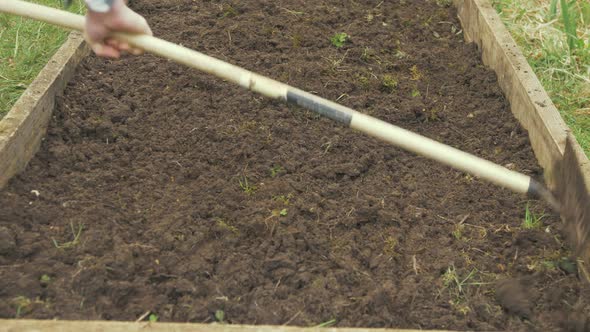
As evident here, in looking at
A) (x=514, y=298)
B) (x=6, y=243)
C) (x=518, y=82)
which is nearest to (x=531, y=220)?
(x=514, y=298)

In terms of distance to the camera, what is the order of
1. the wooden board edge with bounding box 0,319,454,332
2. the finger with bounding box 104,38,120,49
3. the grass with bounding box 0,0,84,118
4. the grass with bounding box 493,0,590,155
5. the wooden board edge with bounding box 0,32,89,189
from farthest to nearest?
the grass with bounding box 493,0,590,155 < the grass with bounding box 0,0,84,118 < the wooden board edge with bounding box 0,32,89,189 < the finger with bounding box 104,38,120,49 < the wooden board edge with bounding box 0,319,454,332

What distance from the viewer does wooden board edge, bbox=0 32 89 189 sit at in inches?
110

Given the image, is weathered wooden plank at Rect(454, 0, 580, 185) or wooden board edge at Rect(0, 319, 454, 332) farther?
weathered wooden plank at Rect(454, 0, 580, 185)

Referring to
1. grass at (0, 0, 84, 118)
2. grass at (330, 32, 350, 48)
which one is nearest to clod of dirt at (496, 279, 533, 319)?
Answer: grass at (330, 32, 350, 48)

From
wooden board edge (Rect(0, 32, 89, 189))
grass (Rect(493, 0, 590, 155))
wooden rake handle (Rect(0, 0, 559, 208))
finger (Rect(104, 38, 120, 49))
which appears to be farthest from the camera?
grass (Rect(493, 0, 590, 155))

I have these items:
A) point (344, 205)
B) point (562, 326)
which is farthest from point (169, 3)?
point (562, 326)

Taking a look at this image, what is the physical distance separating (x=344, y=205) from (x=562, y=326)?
998 millimetres

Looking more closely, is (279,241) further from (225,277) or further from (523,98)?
(523,98)

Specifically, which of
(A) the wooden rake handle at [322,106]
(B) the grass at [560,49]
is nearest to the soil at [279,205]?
(A) the wooden rake handle at [322,106]

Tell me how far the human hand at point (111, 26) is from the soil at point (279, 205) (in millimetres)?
655

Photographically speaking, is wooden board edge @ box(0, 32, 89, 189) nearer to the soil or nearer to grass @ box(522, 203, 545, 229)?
the soil

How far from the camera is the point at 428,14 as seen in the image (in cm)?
464

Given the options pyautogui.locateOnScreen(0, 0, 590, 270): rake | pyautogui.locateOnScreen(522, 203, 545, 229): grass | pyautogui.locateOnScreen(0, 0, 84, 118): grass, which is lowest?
pyautogui.locateOnScreen(0, 0, 84, 118): grass

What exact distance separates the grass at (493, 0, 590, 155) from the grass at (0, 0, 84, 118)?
3151mm
